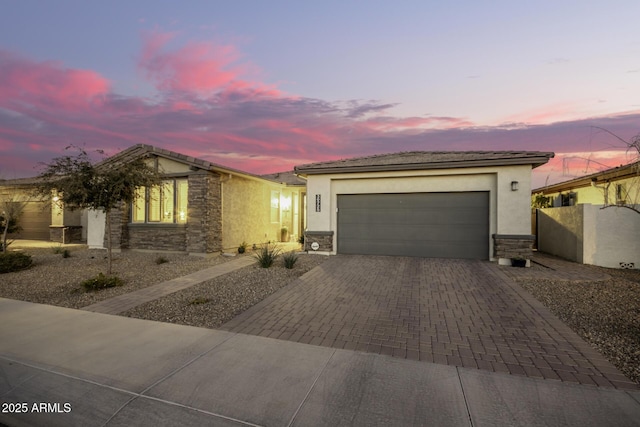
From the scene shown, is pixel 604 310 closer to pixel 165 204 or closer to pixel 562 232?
pixel 562 232

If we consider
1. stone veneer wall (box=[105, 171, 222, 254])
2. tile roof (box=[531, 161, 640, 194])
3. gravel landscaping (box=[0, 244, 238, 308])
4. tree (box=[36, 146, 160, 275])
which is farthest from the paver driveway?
tile roof (box=[531, 161, 640, 194])

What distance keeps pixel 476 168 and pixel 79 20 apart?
1552cm

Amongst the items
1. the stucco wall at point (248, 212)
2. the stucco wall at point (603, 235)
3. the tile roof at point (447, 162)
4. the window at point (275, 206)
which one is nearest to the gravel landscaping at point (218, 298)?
the stucco wall at point (248, 212)

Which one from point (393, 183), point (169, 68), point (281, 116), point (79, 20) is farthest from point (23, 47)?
point (393, 183)

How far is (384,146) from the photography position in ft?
72.0

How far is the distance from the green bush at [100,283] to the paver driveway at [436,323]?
13.7 feet

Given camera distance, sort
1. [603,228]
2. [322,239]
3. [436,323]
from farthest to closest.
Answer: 1. [322,239]
2. [603,228]
3. [436,323]

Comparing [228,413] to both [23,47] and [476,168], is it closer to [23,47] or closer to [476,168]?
[476,168]

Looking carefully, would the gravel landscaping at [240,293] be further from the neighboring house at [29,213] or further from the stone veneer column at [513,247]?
the neighboring house at [29,213]

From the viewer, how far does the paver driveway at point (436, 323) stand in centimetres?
367

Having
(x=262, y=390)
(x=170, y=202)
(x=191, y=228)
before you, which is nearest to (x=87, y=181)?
(x=191, y=228)

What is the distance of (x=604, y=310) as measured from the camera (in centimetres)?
558

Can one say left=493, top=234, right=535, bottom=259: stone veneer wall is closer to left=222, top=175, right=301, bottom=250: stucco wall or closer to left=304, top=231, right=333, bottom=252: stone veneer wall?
left=304, top=231, right=333, bottom=252: stone veneer wall

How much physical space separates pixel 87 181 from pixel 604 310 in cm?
1228
